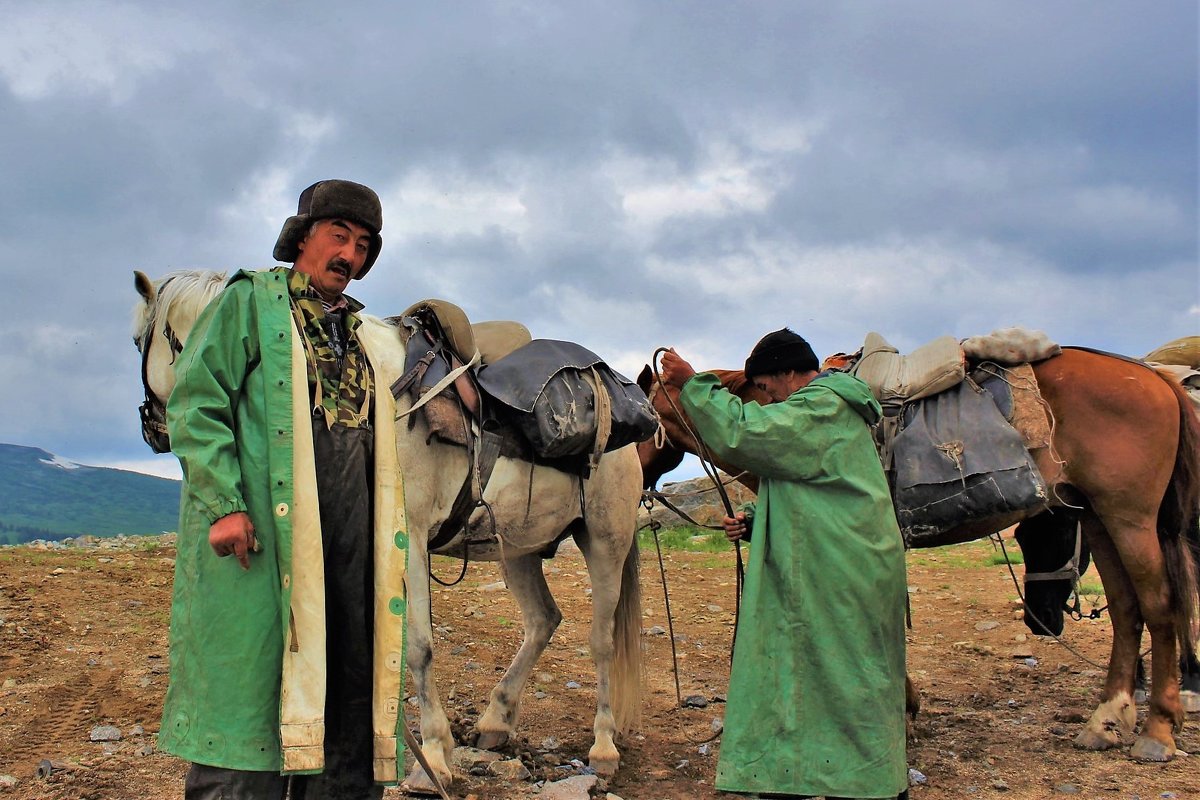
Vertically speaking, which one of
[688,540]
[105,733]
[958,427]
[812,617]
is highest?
[958,427]

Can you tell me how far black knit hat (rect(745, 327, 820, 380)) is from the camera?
12.4 feet

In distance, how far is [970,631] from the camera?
8.20 m

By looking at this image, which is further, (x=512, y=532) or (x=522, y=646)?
(x=522, y=646)

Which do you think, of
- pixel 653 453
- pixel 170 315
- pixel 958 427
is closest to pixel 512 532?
pixel 653 453

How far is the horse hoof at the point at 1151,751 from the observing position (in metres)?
5.11

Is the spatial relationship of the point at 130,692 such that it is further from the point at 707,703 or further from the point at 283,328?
the point at 283,328

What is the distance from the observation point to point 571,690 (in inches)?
244

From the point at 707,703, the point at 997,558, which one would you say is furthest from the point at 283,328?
the point at 997,558

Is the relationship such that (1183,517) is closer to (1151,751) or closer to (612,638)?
(1151,751)

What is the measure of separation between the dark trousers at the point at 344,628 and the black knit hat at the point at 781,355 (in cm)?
179

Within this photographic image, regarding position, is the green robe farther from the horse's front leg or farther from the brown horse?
the brown horse

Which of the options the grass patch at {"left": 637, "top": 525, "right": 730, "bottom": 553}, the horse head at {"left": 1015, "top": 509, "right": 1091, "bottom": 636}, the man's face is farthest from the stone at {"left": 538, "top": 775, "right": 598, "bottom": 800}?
the grass patch at {"left": 637, "top": 525, "right": 730, "bottom": 553}

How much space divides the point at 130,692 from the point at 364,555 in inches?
142

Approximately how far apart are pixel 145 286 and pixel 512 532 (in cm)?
203
